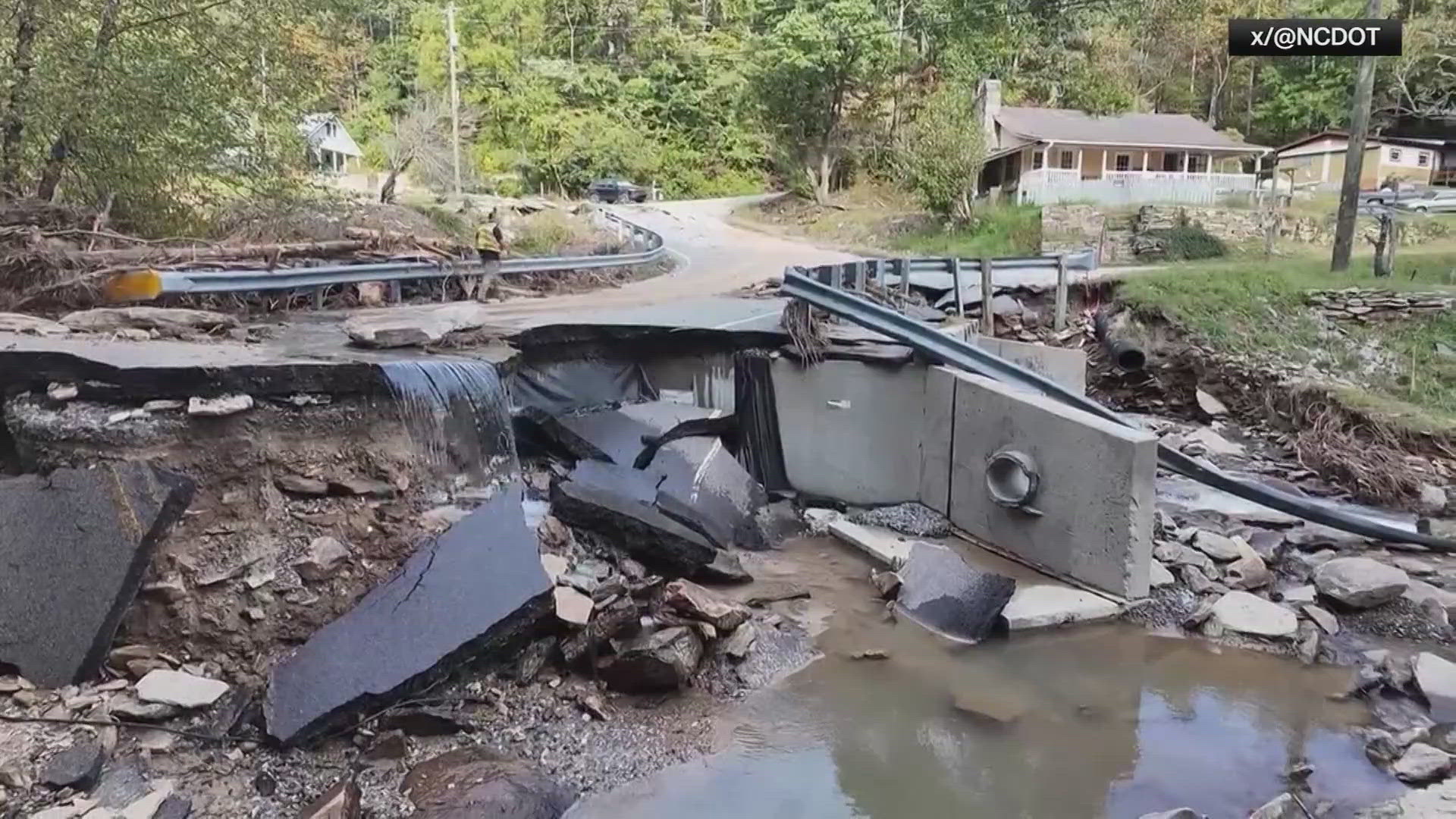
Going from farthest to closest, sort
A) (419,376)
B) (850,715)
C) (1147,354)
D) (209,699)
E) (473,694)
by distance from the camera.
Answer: (1147,354) → (419,376) → (850,715) → (473,694) → (209,699)

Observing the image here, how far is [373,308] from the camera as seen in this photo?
36.6ft

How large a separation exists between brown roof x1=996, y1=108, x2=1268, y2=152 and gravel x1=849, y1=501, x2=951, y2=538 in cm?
2725

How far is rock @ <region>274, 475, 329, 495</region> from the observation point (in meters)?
6.86

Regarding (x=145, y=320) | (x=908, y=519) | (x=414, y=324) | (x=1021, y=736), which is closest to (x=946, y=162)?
(x=908, y=519)

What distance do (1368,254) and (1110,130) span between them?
1480 centimetres

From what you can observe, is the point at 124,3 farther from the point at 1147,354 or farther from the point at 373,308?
the point at 1147,354

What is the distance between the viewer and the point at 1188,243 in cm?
2322

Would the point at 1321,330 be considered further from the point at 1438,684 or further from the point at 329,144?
the point at 329,144

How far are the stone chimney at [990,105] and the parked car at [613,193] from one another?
15.6 m

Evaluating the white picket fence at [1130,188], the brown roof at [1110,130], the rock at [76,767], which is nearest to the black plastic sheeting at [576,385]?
the rock at [76,767]

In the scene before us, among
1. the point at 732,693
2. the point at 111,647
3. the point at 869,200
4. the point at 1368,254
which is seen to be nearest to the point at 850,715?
the point at 732,693

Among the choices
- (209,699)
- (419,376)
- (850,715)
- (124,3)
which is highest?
(124,3)

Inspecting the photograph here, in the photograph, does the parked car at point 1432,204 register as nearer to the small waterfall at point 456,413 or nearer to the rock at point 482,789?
the small waterfall at point 456,413

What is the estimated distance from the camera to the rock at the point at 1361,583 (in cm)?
785
